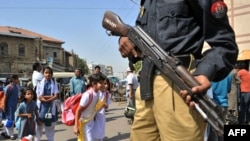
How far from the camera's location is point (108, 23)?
248cm

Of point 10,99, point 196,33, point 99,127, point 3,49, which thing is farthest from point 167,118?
point 3,49

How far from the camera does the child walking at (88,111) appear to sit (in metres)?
6.01

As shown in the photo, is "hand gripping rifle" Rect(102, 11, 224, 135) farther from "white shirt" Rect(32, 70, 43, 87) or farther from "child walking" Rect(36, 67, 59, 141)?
"white shirt" Rect(32, 70, 43, 87)

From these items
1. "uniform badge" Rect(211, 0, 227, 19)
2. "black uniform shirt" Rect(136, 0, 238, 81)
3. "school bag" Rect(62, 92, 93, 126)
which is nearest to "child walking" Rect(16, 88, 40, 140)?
"school bag" Rect(62, 92, 93, 126)

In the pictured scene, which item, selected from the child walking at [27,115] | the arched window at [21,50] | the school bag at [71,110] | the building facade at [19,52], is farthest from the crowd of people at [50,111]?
the arched window at [21,50]

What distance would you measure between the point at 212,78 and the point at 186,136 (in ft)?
1.15

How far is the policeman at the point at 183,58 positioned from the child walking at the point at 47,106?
527 cm

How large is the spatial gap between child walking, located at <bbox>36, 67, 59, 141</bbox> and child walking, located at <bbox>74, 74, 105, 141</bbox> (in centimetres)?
128

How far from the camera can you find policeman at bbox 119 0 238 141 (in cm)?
198

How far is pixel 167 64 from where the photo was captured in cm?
202

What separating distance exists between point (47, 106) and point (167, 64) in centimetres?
572

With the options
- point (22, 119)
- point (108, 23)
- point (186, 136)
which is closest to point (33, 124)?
point (22, 119)

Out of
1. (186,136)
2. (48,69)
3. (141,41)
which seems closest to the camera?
(186,136)

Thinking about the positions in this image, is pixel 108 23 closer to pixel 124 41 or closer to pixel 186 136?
pixel 124 41
